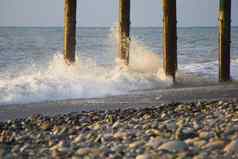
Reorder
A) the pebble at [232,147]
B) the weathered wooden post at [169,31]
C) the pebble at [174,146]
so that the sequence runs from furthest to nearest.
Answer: the weathered wooden post at [169,31] < the pebble at [174,146] < the pebble at [232,147]

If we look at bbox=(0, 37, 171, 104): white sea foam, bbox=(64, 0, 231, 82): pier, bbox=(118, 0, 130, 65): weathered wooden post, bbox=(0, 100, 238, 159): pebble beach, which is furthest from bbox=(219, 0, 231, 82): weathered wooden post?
bbox=(0, 100, 238, 159): pebble beach

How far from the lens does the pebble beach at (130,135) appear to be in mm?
5176

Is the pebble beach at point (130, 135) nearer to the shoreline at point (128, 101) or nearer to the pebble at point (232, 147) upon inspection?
the pebble at point (232, 147)

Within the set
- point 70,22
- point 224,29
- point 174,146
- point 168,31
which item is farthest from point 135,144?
point 224,29

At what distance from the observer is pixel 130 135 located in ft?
19.5

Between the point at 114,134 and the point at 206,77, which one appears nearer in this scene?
the point at 114,134

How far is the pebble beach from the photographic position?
17.0 ft

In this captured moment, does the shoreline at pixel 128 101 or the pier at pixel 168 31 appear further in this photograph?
the pier at pixel 168 31

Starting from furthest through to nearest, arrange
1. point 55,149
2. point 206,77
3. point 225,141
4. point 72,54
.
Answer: point 206,77 < point 72,54 < point 55,149 < point 225,141

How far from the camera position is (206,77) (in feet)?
50.3

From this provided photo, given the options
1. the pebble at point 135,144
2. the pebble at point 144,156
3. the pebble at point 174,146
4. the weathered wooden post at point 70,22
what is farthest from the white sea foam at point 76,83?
the pebble at point 144,156

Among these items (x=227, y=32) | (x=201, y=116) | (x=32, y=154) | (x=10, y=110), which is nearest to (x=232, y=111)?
(x=201, y=116)

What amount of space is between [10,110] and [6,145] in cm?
372

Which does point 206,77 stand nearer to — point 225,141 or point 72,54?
point 72,54
